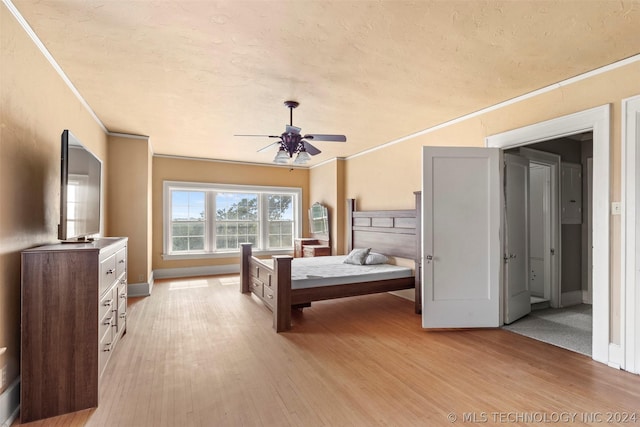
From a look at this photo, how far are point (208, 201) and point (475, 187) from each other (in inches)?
220

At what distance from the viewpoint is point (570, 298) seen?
474cm

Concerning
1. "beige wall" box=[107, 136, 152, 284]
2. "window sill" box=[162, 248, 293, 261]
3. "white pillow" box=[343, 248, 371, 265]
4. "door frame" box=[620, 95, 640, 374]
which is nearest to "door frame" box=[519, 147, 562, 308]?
"door frame" box=[620, 95, 640, 374]

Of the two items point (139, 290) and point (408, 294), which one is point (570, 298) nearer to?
point (408, 294)

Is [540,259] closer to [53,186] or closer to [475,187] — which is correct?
[475,187]

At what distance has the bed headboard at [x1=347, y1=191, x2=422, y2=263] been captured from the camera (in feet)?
15.2

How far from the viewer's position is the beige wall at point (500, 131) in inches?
108

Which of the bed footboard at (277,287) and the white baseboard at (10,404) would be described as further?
the bed footboard at (277,287)

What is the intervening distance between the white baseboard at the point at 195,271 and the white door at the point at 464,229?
4.88m

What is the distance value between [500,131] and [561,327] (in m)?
2.42

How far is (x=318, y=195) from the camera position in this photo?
25.2 ft

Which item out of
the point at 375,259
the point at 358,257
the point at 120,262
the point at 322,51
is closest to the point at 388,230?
the point at 375,259

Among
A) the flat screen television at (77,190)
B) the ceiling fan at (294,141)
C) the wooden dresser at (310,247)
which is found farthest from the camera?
the wooden dresser at (310,247)

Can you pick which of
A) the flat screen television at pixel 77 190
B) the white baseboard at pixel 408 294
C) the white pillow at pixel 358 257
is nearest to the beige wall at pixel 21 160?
the flat screen television at pixel 77 190

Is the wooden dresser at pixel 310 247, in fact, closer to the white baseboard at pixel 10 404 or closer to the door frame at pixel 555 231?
the door frame at pixel 555 231
